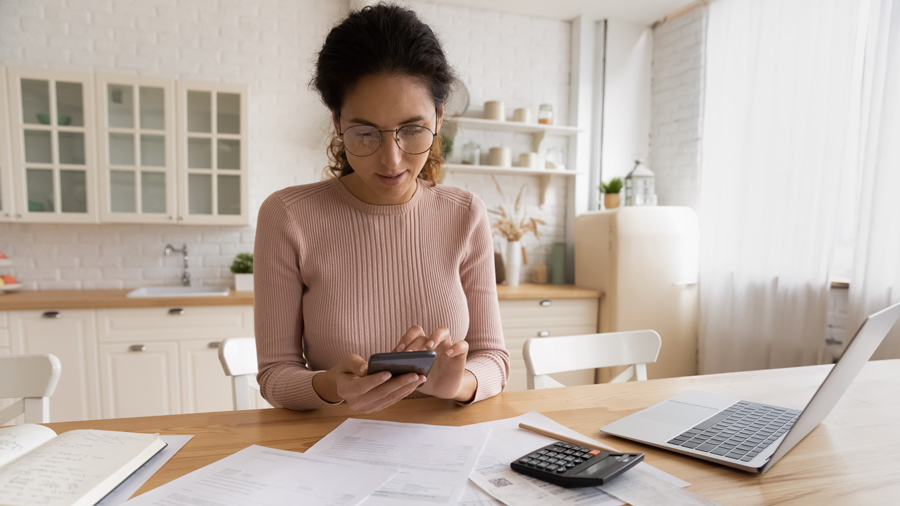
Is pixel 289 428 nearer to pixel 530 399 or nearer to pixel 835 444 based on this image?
pixel 530 399

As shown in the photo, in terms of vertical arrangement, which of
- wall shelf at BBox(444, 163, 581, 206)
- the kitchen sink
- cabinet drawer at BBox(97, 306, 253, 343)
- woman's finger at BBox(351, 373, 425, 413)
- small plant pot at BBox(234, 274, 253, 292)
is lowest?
cabinet drawer at BBox(97, 306, 253, 343)

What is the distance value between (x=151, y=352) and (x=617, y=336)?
2324 mm

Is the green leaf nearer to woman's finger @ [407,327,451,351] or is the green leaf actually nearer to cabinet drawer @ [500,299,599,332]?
cabinet drawer @ [500,299,599,332]

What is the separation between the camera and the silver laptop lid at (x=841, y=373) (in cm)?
74

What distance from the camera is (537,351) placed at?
1399mm

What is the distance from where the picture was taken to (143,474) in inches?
28.9

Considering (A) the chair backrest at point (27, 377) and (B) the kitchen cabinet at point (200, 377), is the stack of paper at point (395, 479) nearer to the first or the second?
(A) the chair backrest at point (27, 377)

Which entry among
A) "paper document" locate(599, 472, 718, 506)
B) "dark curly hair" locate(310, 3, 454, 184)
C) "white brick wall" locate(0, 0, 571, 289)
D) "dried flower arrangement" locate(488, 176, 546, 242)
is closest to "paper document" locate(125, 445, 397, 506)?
"paper document" locate(599, 472, 718, 506)

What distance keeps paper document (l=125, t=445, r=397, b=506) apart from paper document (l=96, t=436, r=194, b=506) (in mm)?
28

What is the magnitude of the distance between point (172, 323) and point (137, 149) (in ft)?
3.30

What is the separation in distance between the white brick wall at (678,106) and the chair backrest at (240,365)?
2.94 metres

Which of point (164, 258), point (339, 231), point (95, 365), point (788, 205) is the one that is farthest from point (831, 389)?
point (164, 258)

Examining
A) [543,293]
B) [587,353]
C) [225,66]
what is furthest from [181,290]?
[587,353]

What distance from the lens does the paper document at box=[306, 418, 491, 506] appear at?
2.23 feet
